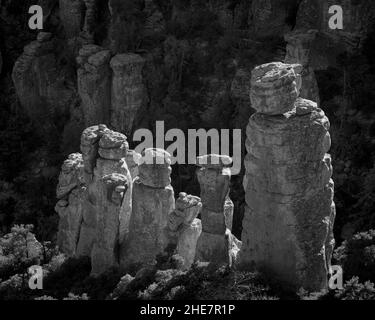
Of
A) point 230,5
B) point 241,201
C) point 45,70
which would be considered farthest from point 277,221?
point 45,70

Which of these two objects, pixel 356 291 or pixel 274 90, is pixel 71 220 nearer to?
pixel 274 90

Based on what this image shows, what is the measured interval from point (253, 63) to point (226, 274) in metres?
18.5

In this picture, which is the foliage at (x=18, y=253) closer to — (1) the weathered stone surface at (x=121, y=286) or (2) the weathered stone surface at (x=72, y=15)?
(1) the weathered stone surface at (x=121, y=286)

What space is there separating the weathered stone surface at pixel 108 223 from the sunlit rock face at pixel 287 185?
3.93m

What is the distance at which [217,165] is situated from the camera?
19719 mm

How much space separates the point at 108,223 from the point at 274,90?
264 inches

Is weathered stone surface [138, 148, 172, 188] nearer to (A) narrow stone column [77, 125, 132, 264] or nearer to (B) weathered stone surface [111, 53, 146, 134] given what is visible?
(A) narrow stone column [77, 125, 132, 264]

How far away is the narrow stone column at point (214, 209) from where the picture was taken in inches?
778

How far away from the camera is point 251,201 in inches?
747

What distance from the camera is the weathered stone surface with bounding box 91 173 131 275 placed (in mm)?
21375

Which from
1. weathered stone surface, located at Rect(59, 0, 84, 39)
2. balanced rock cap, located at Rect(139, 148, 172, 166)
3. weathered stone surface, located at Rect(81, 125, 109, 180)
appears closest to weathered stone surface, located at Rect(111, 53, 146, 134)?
weathered stone surface, located at Rect(59, 0, 84, 39)

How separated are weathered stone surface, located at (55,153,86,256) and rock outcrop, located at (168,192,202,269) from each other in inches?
176

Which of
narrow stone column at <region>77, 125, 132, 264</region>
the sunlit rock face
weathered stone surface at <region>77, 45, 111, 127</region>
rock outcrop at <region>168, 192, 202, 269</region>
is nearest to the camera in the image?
the sunlit rock face

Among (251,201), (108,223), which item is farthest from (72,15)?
(251,201)
